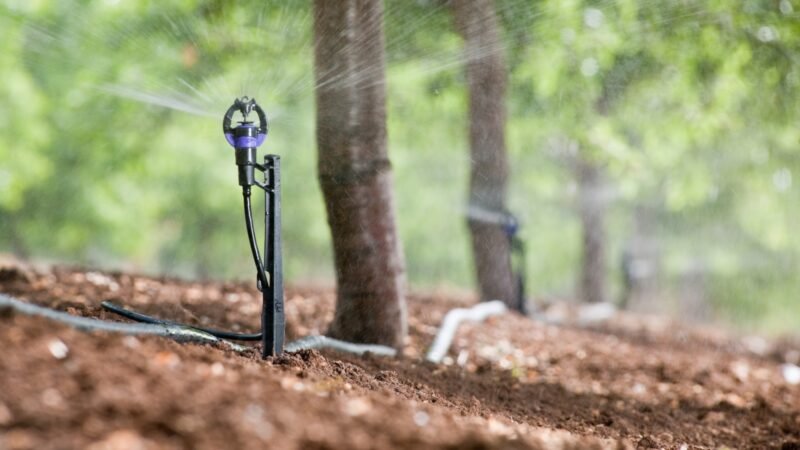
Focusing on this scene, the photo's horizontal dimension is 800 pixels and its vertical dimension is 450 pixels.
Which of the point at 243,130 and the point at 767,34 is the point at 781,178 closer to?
the point at 767,34

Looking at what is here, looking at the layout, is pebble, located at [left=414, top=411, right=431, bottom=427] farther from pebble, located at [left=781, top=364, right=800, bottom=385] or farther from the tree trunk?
the tree trunk

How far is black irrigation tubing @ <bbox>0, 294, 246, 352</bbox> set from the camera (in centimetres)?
247

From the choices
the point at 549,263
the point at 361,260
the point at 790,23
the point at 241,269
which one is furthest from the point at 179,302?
the point at 241,269

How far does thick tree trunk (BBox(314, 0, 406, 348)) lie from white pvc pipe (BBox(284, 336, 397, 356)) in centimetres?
20

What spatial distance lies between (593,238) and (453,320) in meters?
7.38

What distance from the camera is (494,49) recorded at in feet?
25.4

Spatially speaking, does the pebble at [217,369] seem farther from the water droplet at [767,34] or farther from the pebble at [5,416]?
the water droplet at [767,34]

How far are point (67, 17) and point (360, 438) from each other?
14575mm

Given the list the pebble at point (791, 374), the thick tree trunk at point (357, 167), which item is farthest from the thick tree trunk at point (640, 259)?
the thick tree trunk at point (357, 167)

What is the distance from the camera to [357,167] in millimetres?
4469

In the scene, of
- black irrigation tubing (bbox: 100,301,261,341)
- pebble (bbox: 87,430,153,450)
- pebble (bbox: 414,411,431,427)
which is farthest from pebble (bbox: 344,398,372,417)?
black irrigation tubing (bbox: 100,301,261,341)

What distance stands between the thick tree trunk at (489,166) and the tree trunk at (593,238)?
4.76 metres

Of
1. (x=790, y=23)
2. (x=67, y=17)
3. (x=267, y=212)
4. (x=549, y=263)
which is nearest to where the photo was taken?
(x=267, y=212)

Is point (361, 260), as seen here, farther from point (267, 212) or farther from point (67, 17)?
point (67, 17)
